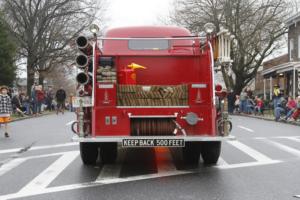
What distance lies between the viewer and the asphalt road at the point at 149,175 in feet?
25.8

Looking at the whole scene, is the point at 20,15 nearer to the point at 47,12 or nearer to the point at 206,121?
the point at 47,12

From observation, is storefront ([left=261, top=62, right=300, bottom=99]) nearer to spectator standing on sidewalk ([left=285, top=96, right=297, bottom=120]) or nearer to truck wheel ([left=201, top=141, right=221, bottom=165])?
spectator standing on sidewalk ([left=285, top=96, right=297, bottom=120])

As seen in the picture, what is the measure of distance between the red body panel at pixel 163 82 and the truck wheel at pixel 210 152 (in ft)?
2.23

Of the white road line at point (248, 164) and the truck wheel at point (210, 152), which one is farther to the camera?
the white road line at point (248, 164)

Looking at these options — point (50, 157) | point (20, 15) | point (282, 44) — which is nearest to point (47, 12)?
point (20, 15)

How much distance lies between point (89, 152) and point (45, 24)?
41.6m

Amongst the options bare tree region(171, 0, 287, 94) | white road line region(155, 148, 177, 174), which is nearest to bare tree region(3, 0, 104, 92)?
bare tree region(171, 0, 287, 94)

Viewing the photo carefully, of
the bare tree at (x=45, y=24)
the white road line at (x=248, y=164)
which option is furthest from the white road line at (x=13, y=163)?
the bare tree at (x=45, y=24)

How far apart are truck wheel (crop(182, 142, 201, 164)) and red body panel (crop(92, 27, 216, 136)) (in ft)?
3.28

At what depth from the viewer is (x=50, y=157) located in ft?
39.6

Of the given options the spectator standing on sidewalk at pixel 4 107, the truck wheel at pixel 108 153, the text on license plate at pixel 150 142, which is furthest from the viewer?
the spectator standing on sidewalk at pixel 4 107

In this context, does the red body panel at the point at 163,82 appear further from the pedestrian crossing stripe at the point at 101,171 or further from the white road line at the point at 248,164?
the white road line at the point at 248,164

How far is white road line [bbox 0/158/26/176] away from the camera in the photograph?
1021 centimetres

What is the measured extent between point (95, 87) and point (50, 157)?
3.05 m
